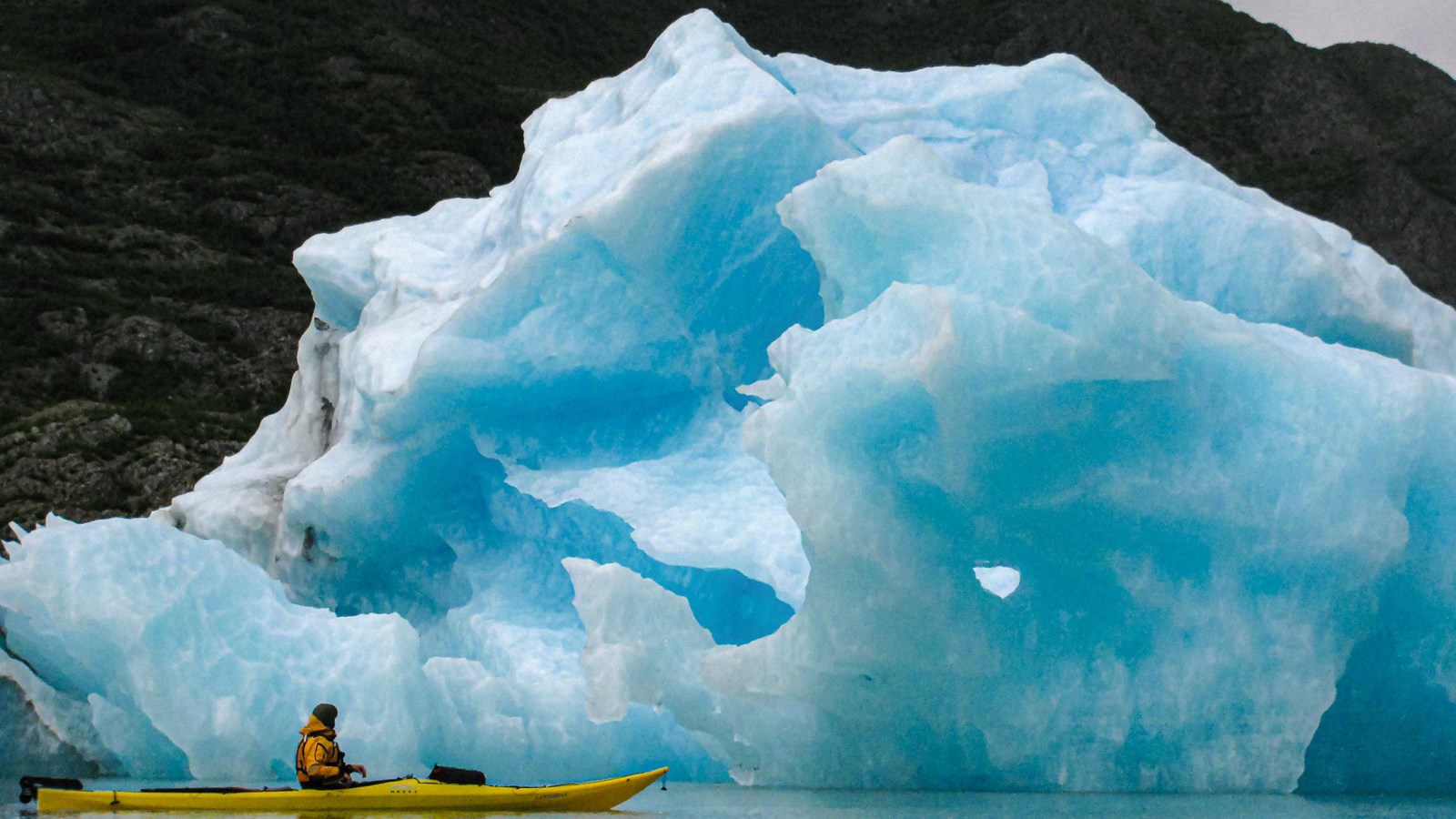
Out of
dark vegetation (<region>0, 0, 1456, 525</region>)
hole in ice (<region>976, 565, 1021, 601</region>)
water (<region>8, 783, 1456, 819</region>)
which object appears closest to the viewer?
water (<region>8, 783, 1456, 819</region>)

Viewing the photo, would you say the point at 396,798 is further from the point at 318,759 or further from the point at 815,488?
the point at 815,488

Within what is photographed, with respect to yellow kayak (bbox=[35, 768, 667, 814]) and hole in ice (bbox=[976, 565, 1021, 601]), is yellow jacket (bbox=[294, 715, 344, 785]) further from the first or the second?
hole in ice (bbox=[976, 565, 1021, 601])

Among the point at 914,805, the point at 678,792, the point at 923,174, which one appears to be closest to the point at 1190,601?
the point at 914,805

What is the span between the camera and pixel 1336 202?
3953 centimetres

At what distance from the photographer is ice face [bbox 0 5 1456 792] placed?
687 cm

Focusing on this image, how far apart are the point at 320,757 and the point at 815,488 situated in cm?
270

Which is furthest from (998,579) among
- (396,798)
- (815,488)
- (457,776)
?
(396,798)

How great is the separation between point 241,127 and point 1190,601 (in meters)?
37.9

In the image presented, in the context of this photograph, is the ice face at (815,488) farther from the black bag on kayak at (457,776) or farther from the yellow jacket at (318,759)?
the yellow jacket at (318,759)

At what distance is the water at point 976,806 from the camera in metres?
6.06

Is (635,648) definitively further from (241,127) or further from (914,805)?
(241,127)

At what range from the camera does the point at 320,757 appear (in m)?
7.26

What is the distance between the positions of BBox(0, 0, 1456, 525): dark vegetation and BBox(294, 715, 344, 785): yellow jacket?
17.2 metres

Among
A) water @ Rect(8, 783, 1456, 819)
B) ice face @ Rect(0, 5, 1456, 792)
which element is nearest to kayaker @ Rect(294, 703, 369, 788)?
water @ Rect(8, 783, 1456, 819)
